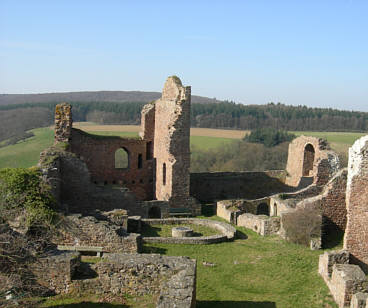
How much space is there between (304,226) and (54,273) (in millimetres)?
9258

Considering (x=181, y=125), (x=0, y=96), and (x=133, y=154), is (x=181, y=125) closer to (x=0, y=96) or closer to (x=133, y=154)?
(x=133, y=154)

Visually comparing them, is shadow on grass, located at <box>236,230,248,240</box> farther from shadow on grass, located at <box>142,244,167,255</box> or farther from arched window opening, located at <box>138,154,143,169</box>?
arched window opening, located at <box>138,154,143,169</box>

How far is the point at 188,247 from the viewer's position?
16.3m

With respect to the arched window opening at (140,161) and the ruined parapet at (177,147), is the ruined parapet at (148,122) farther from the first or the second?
the ruined parapet at (177,147)

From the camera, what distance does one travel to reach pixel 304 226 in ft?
52.9

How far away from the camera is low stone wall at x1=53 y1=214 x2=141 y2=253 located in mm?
14820

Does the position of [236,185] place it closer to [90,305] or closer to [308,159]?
[308,159]

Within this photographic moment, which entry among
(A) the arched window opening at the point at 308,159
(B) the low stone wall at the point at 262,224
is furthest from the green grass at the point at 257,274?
(A) the arched window opening at the point at 308,159

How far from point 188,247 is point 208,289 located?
13.2ft

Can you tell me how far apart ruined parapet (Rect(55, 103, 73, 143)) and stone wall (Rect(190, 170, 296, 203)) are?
26.6ft

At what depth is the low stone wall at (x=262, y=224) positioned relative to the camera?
17922 millimetres

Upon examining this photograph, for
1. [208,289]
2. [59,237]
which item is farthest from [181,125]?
[208,289]

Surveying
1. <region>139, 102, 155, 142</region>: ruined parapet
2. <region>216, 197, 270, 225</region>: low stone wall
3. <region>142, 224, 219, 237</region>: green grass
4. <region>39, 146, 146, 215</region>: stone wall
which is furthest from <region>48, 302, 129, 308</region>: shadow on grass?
<region>139, 102, 155, 142</region>: ruined parapet

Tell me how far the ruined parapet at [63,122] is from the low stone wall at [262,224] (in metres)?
9.85
